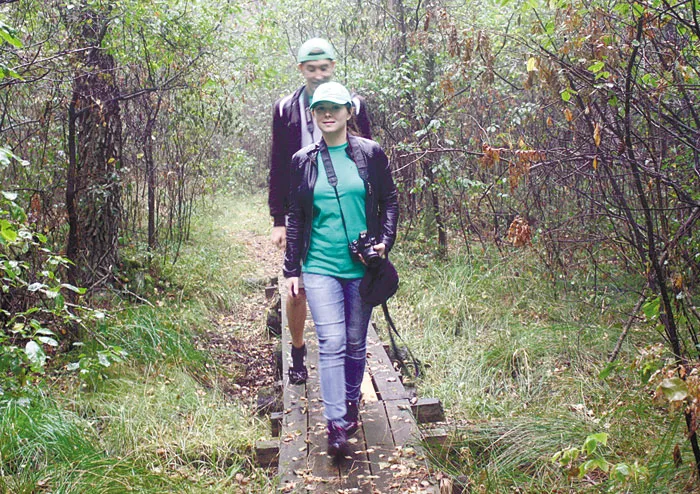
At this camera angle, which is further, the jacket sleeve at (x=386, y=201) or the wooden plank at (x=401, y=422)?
the wooden plank at (x=401, y=422)

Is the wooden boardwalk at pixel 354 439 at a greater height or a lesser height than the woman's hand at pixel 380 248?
lesser

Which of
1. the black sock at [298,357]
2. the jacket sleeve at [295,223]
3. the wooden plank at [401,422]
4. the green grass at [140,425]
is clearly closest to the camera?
the green grass at [140,425]

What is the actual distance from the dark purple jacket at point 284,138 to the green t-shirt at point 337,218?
0.64 metres

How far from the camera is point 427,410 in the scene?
14.3 ft

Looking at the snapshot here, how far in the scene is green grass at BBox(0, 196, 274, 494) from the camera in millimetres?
3502

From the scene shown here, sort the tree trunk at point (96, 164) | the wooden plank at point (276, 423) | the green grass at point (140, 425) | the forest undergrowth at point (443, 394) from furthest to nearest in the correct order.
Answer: the tree trunk at point (96, 164)
the wooden plank at point (276, 423)
the green grass at point (140, 425)
the forest undergrowth at point (443, 394)

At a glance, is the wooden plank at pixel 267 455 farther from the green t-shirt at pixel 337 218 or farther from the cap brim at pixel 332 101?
Result: the cap brim at pixel 332 101

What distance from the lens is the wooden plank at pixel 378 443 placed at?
345cm

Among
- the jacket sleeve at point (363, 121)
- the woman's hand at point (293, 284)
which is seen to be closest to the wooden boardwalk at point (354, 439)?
the woman's hand at point (293, 284)

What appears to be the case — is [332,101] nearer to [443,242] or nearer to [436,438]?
[436,438]

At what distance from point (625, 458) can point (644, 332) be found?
7.13 ft

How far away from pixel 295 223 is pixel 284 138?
0.84m

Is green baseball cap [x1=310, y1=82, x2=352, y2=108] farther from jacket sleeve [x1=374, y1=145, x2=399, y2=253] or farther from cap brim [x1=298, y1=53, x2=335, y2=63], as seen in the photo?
cap brim [x1=298, y1=53, x2=335, y2=63]

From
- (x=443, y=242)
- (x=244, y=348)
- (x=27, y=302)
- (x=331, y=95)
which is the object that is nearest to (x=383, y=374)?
(x=331, y=95)
